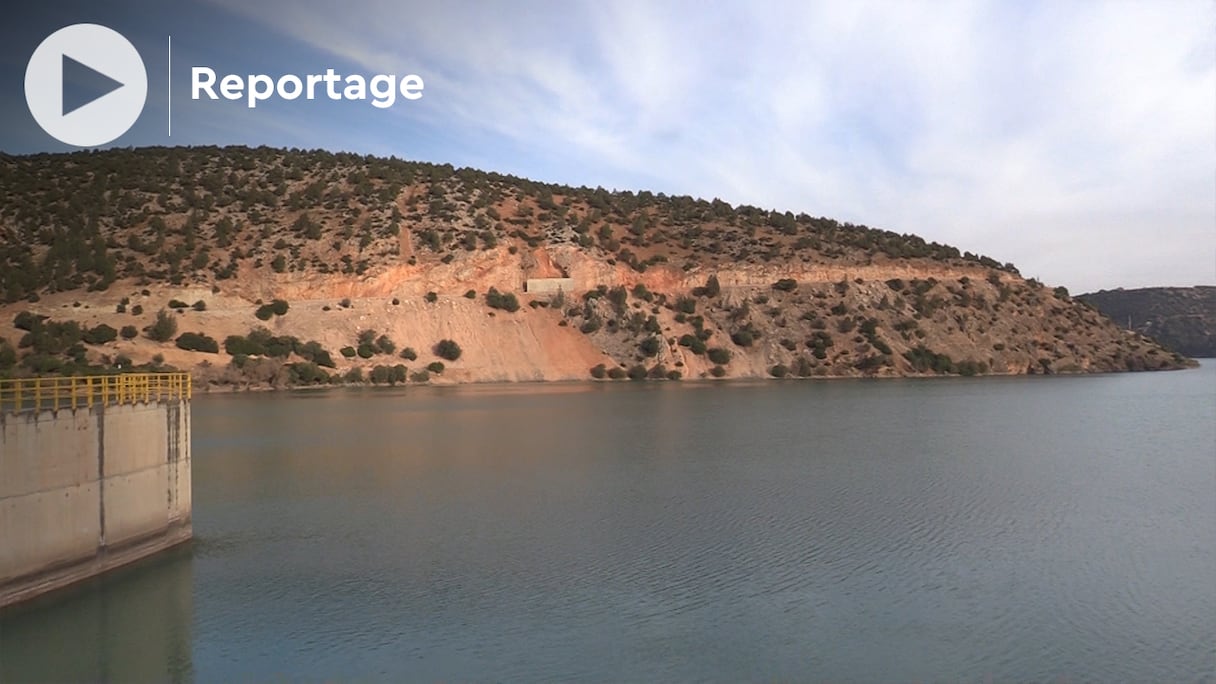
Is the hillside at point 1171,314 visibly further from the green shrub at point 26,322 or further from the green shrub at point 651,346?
the green shrub at point 26,322

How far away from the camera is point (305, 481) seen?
24.7m

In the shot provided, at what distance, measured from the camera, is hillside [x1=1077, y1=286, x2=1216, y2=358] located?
474ft

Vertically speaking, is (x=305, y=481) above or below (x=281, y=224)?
below

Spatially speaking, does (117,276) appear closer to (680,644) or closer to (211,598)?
(211,598)

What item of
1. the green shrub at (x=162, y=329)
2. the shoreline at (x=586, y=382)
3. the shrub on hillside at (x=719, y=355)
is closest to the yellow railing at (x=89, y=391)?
the shoreline at (x=586, y=382)

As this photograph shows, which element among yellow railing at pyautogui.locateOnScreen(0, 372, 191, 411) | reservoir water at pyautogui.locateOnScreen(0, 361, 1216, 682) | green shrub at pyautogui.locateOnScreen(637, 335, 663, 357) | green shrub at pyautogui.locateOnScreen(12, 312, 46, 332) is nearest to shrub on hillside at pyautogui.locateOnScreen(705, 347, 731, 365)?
green shrub at pyautogui.locateOnScreen(637, 335, 663, 357)

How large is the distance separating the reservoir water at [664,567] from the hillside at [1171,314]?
435ft

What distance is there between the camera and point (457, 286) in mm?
73688

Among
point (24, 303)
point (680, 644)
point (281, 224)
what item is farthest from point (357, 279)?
point (680, 644)

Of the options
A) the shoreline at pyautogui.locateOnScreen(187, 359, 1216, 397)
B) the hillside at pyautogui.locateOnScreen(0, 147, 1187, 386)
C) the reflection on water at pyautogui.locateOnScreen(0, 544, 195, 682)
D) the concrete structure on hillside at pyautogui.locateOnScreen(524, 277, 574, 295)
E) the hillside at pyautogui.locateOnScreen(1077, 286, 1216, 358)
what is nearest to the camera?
the reflection on water at pyautogui.locateOnScreen(0, 544, 195, 682)

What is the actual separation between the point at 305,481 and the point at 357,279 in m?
47.1

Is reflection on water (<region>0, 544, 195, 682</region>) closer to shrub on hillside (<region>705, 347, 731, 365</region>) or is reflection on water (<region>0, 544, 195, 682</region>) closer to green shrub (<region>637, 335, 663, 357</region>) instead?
green shrub (<region>637, 335, 663, 357</region>)

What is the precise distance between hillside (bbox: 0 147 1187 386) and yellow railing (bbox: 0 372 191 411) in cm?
3847

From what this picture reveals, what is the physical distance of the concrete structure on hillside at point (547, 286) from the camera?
76812mm
